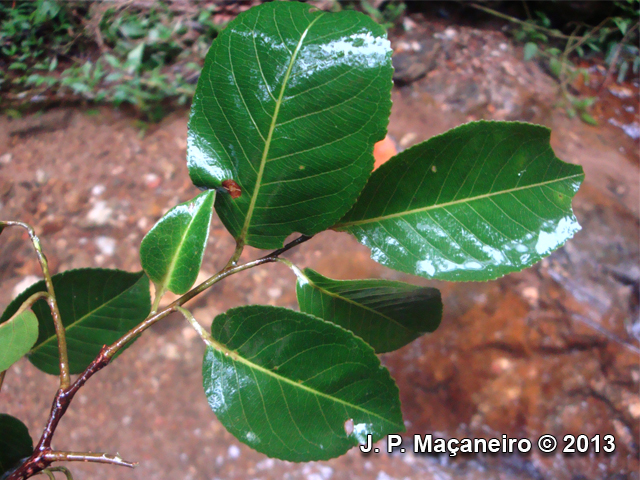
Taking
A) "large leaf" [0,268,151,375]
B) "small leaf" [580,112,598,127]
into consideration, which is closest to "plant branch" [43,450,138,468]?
"large leaf" [0,268,151,375]

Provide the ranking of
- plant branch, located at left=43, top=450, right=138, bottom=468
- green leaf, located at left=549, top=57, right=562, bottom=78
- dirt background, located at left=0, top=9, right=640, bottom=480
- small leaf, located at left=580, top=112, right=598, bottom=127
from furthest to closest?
1. green leaf, located at left=549, top=57, right=562, bottom=78
2. small leaf, located at left=580, top=112, right=598, bottom=127
3. dirt background, located at left=0, top=9, right=640, bottom=480
4. plant branch, located at left=43, top=450, right=138, bottom=468

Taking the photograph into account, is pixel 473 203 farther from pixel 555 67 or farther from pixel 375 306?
pixel 555 67

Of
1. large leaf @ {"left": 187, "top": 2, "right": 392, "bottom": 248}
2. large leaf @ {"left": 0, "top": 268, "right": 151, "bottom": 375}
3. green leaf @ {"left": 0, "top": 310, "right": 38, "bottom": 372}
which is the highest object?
large leaf @ {"left": 187, "top": 2, "right": 392, "bottom": 248}

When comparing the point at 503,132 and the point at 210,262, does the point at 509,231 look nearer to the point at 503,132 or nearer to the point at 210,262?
the point at 503,132

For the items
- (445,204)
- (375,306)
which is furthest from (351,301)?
(445,204)

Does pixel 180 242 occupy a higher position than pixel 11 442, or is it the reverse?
pixel 180 242

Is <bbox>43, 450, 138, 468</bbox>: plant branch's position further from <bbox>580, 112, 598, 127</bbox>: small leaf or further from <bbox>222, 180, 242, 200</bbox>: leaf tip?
<bbox>580, 112, 598, 127</bbox>: small leaf

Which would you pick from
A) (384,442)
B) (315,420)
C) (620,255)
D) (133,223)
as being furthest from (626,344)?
(133,223)
